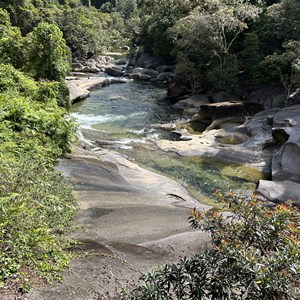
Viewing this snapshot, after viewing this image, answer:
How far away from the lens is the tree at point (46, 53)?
768 inches

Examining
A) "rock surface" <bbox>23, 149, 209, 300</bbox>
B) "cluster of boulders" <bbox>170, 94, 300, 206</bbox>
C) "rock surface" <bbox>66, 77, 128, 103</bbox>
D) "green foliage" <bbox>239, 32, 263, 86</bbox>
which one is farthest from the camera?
"rock surface" <bbox>66, 77, 128, 103</bbox>

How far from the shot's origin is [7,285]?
15.2 feet

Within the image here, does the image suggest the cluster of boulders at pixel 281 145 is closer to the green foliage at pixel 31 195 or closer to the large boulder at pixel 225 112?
the large boulder at pixel 225 112

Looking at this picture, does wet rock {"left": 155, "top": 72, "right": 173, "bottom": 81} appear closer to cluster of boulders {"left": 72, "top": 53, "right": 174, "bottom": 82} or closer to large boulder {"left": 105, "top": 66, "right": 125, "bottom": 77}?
cluster of boulders {"left": 72, "top": 53, "right": 174, "bottom": 82}

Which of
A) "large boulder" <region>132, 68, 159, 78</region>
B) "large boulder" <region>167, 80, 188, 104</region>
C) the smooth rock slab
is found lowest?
the smooth rock slab

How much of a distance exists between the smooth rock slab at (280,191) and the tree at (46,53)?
13.5 metres

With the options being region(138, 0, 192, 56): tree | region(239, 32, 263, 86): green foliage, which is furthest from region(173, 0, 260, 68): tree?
region(138, 0, 192, 56): tree

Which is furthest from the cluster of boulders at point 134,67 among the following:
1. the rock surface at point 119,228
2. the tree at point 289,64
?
the rock surface at point 119,228

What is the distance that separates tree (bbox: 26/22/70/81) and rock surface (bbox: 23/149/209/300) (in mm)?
8203

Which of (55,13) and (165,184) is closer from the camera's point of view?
(165,184)

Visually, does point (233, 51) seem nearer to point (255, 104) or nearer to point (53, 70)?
point (255, 104)

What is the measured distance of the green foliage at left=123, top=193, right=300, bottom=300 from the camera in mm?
3527

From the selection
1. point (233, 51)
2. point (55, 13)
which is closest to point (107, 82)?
point (233, 51)

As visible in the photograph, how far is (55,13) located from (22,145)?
49.0 meters
